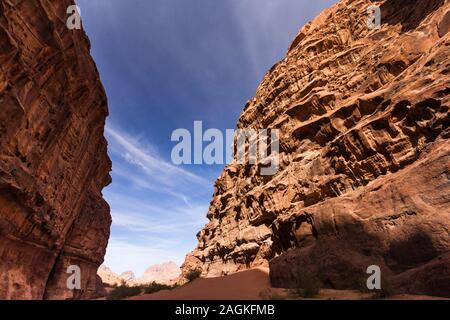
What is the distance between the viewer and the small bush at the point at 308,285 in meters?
8.90

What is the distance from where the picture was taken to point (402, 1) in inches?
845

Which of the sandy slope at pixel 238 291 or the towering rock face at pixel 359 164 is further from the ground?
the towering rock face at pixel 359 164

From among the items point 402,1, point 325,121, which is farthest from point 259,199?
point 402,1

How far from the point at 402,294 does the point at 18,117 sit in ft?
65.9

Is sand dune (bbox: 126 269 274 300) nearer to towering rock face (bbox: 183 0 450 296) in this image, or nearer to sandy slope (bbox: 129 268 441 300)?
sandy slope (bbox: 129 268 441 300)

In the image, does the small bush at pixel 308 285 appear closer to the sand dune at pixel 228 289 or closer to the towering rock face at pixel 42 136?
the sand dune at pixel 228 289

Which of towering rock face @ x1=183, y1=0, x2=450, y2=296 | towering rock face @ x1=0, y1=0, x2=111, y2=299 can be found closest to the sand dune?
towering rock face @ x1=183, y1=0, x2=450, y2=296

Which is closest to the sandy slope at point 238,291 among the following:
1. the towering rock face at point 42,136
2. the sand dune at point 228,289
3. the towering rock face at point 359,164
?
the sand dune at point 228,289

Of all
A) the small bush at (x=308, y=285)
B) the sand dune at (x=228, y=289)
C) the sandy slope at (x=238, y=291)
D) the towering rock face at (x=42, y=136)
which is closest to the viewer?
the small bush at (x=308, y=285)

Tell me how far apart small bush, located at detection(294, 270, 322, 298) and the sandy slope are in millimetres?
212

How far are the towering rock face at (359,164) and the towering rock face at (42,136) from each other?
592 inches

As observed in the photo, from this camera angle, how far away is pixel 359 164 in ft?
43.9

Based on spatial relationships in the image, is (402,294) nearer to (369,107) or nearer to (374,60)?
(369,107)
